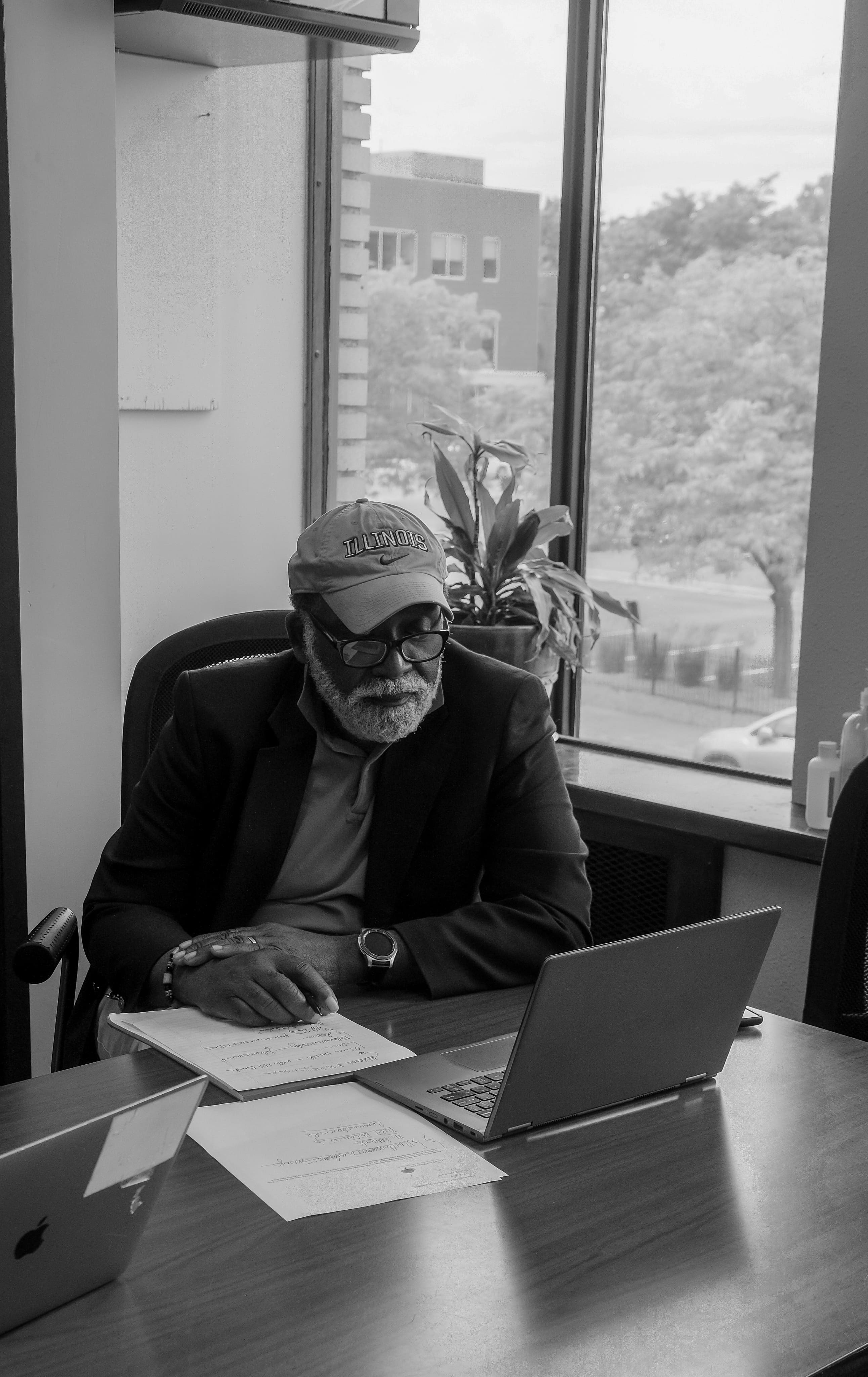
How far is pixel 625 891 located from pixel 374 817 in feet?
3.19

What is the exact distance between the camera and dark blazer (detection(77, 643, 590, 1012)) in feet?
6.24

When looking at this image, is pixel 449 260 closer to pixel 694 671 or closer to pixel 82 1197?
pixel 694 671

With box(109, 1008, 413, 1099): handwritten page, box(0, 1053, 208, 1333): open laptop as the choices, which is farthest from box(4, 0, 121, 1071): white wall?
box(0, 1053, 208, 1333): open laptop

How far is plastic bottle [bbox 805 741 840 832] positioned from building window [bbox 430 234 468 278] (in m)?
1.55

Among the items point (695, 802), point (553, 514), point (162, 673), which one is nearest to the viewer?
point (162, 673)

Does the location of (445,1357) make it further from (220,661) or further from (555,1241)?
(220,661)

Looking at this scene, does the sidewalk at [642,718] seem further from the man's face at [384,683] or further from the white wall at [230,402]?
the man's face at [384,683]

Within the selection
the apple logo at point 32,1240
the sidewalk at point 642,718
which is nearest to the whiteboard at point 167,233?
the sidewalk at point 642,718

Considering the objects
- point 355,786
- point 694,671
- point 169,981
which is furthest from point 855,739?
point 169,981

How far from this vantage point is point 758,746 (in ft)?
9.71

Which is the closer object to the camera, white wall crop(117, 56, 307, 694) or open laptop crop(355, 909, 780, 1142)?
open laptop crop(355, 909, 780, 1142)

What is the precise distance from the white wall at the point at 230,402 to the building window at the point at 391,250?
0.22 meters

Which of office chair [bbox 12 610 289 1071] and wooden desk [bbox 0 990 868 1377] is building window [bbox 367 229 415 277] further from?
wooden desk [bbox 0 990 868 1377]

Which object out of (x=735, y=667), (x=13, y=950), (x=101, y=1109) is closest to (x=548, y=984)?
(x=101, y=1109)
